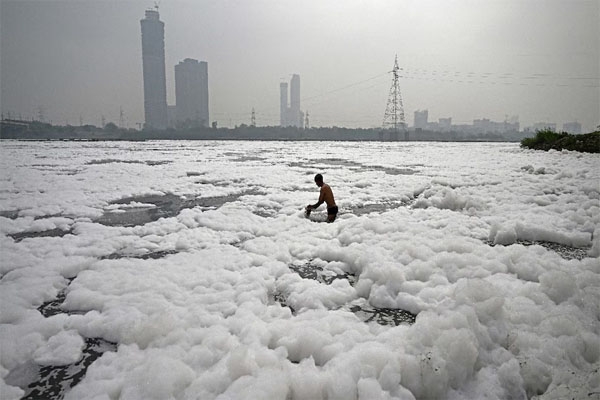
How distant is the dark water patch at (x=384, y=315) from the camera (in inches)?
141

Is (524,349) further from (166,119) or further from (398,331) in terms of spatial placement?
(166,119)

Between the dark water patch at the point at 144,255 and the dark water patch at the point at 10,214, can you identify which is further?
the dark water patch at the point at 10,214

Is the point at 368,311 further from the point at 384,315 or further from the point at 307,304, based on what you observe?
the point at 307,304

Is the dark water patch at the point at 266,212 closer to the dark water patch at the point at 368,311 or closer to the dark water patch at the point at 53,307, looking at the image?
the dark water patch at the point at 368,311

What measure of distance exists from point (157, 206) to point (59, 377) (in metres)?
6.69

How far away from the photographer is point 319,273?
189 inches

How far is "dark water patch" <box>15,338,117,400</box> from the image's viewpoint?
2.61 meters

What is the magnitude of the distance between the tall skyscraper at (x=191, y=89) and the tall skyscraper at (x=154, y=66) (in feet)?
33.4

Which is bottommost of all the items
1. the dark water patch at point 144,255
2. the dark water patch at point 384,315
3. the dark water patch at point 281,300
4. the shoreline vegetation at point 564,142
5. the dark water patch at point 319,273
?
the dark water patch at point 384,315

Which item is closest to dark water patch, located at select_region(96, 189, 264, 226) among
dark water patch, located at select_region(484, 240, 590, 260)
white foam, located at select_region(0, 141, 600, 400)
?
white foam, located at select_region(0, 141, 600, 400)

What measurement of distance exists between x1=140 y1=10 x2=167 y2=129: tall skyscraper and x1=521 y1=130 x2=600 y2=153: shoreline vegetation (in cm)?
16872

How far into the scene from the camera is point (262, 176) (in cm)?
1515

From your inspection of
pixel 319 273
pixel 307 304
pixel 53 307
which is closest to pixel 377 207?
pixel 319 273

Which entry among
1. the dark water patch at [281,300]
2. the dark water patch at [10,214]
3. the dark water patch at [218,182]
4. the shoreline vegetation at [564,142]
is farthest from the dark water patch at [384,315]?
the shoreline vegetation at [564,142]
